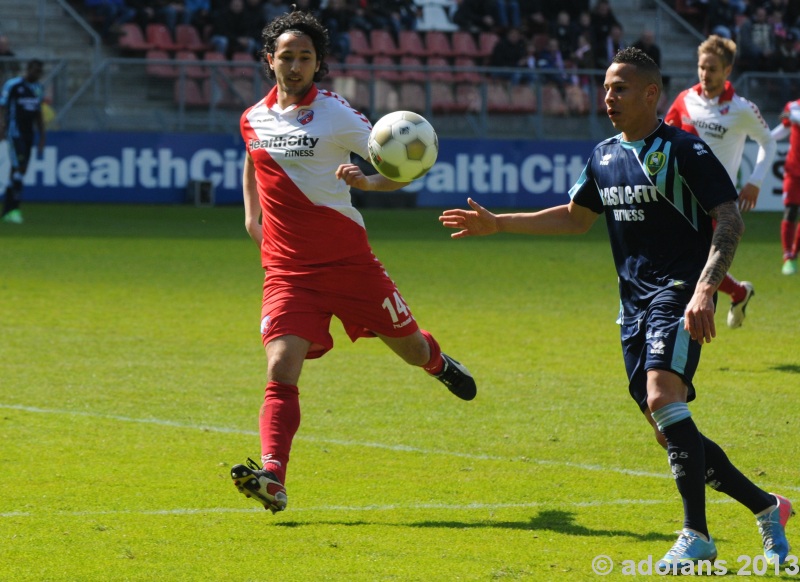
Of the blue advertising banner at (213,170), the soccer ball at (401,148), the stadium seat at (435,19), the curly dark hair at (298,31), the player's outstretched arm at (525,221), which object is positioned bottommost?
the blue advertising banner at (213,170)

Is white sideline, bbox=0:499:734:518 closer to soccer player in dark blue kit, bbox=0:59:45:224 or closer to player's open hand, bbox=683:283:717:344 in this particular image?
player's open hand, bbox=683:283:717:344

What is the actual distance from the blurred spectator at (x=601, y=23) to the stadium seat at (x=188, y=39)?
8750mm

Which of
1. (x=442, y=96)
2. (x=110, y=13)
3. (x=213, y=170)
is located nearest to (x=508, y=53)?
(x=442, y=96)

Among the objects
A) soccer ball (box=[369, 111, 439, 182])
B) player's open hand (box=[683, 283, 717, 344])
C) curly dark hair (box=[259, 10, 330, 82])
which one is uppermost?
curly dark hair (box=[259, 10, 330, 82])

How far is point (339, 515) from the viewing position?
5.98 m

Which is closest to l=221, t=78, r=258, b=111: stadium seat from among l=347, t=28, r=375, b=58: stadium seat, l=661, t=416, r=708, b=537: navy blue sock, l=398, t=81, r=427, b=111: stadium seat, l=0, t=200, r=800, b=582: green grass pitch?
l=398, t=81, r=427, b=111: stadium seat

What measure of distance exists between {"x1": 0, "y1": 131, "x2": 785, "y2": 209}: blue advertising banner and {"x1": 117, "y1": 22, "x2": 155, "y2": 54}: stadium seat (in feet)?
11.4

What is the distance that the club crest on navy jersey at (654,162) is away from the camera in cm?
543

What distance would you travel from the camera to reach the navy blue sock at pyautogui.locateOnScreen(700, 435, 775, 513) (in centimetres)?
527

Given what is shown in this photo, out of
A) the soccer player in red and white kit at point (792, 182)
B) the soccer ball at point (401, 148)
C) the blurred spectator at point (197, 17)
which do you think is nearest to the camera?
the soccer ball at point (401, 148)

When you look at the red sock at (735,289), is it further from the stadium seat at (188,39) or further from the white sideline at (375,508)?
the stadium seat at (188,39)

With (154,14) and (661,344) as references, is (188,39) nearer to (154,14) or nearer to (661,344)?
(154,14)

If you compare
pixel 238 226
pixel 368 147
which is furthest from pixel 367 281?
pixel 238 226

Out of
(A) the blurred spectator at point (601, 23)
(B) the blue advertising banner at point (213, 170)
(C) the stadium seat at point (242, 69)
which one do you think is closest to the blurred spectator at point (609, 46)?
(A) the blurred spectator at point (601, 23)
